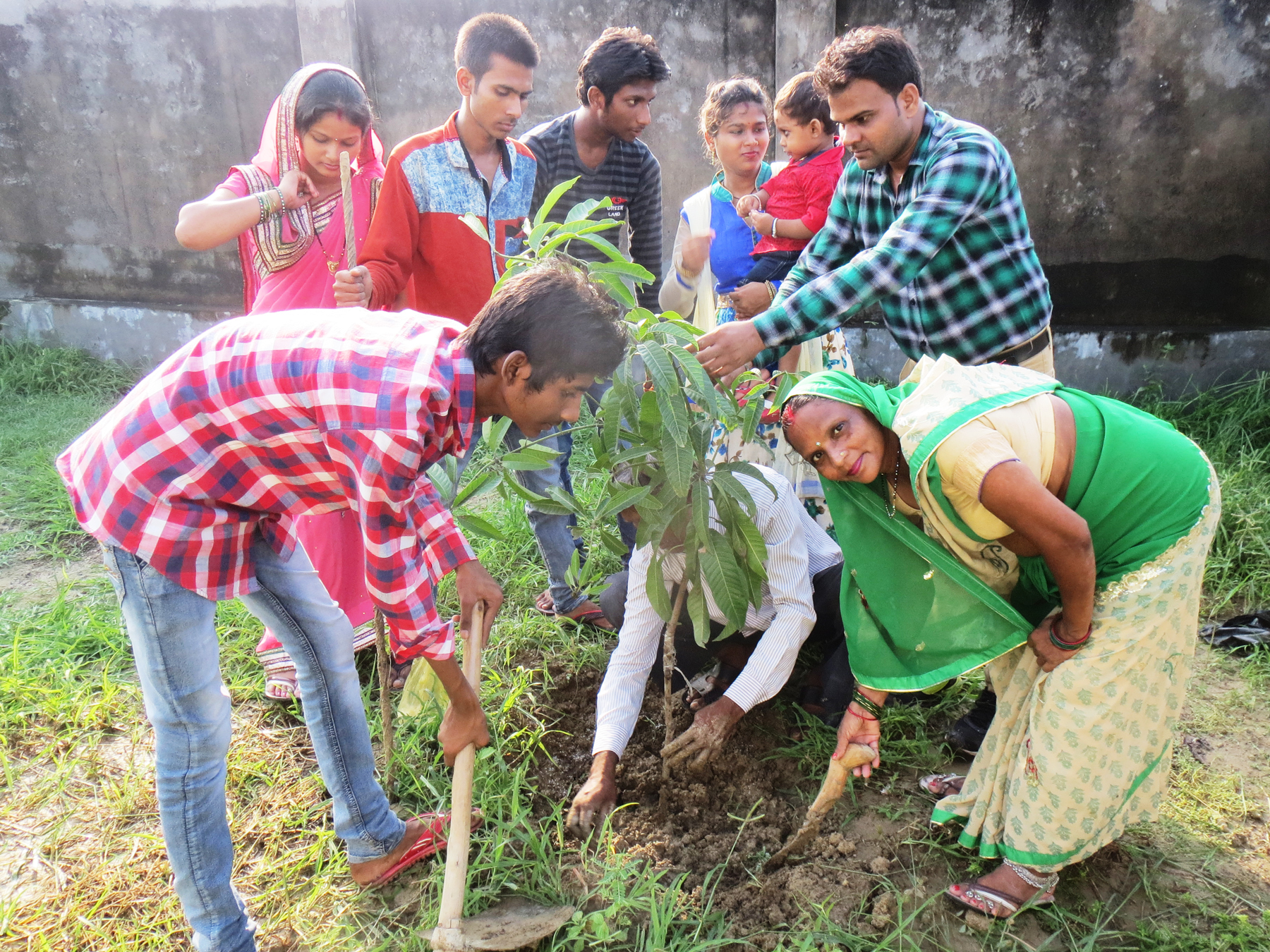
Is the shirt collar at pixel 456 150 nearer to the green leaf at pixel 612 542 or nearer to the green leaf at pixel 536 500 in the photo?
the green leaf at pixel 536 500

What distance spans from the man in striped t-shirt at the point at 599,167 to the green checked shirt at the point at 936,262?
83 centimetres

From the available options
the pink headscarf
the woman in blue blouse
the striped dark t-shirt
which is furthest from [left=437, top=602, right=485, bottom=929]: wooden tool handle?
the striped dark t-shirt

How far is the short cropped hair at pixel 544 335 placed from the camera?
56.1 inches

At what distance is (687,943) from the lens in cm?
171

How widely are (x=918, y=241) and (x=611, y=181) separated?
4.63ft

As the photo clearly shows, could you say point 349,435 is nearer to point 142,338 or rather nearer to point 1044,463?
point 1044,463

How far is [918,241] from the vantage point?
78.2 inches

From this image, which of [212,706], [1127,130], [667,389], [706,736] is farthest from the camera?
[1127,130]

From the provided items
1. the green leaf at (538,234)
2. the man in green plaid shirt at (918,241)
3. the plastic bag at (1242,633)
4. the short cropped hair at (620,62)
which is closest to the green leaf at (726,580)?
the man in green plaid shirt at (918,241)

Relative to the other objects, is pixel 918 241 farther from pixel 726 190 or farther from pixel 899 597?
pixel 726 190

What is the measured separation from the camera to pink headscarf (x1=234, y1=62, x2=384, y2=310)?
2297 mm

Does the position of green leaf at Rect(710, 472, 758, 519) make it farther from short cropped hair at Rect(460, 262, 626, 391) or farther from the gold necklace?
→ short cropped hair at Rect(460, 262, 626, 391)

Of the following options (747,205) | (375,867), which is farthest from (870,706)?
(747,205)

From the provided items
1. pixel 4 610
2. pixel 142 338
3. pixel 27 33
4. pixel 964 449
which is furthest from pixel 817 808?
pixel 27 33
